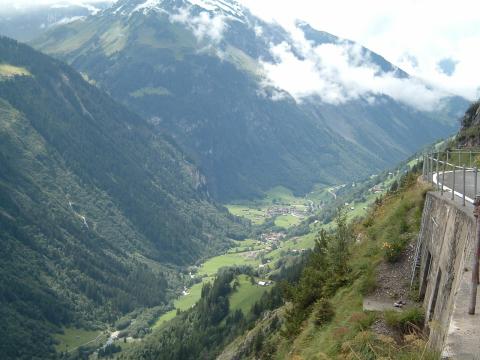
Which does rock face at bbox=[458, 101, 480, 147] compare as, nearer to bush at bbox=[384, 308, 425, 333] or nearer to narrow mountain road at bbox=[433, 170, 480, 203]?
narrow mountain road at bbox=[433, 170, 480, 203]

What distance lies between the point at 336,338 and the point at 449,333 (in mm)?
12714

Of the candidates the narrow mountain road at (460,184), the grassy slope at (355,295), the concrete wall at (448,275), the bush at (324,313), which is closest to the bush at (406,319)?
the concrete wall at (448,275)

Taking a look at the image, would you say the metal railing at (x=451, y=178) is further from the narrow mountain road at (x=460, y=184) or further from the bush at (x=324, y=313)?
the bush at (x=324, y=313)

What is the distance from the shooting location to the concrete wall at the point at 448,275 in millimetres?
17078

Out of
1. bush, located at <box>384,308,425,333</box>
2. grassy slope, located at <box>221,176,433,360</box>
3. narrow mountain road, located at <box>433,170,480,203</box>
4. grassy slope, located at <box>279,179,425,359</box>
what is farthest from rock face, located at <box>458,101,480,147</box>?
bush, located at <box>384,308,425,333</box>

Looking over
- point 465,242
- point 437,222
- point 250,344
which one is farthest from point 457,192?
point 250,344

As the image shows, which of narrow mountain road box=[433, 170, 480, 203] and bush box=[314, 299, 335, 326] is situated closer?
narrow mountain road box=[433, 170, 480, 203]

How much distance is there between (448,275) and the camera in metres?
23.7

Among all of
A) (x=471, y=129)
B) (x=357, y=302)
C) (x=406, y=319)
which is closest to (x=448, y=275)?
(x=406, y=319)

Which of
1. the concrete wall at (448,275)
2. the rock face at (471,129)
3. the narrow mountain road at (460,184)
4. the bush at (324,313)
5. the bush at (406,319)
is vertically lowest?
the bush at (324,313)

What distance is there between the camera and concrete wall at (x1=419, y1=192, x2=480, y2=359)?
56.0 ft

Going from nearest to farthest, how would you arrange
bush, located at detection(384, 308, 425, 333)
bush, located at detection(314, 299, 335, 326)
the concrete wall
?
the concrete wall → bush, located at detection(384, 308, 425, 333) → bush, located at detection(314, 299, 335, 326)

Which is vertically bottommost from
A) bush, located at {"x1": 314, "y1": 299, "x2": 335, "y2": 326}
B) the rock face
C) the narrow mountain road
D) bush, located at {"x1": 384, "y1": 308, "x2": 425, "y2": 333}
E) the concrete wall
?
bush, located at {"x1": 314, "y1": 299, "x2": 335, "y2": 326}

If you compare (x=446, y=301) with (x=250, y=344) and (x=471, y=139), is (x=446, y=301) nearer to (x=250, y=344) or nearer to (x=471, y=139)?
(x=250, y=344)
